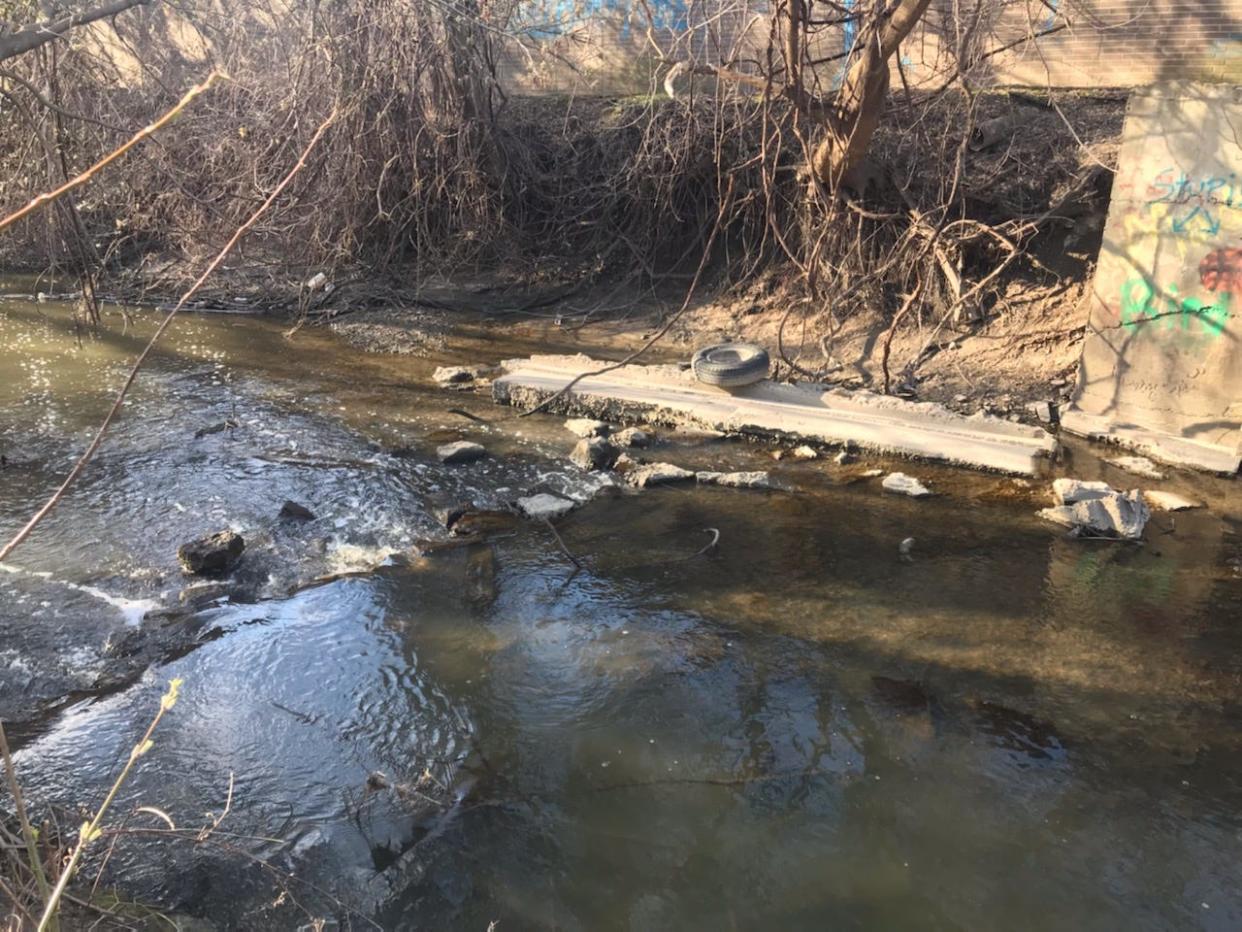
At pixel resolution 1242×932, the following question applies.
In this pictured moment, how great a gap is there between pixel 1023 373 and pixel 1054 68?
469 centimetres

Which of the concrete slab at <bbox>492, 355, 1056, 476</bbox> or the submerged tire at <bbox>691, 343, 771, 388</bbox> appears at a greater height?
the submerged tire at <bbox>691, 343, 771, 388</bbox>

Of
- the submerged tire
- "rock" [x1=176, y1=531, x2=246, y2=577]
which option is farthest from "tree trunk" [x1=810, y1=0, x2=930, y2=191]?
"rock" [x1=176, y1=531, x2=246, y2=577]

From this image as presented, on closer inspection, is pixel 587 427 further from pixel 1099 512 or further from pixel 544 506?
pixel 1099 512

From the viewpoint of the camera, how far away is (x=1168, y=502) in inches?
250

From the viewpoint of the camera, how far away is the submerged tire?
809 cm

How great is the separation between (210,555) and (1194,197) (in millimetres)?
7292

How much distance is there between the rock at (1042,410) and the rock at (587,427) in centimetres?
369

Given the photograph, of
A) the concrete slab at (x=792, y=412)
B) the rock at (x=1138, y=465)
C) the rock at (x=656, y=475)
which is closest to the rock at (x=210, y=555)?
the rock at (x=656, y=475)

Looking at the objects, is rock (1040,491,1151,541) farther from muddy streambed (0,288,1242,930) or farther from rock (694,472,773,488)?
rock (694,472,773,488)

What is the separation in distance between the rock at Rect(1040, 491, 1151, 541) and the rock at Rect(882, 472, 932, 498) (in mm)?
855

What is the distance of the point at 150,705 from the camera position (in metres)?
4.19

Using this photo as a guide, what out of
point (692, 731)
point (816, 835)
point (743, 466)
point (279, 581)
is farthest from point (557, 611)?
point (743, 466)

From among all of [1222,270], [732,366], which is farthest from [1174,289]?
[732,366]

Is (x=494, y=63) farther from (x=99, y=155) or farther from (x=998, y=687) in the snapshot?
(x=998, y=687)
